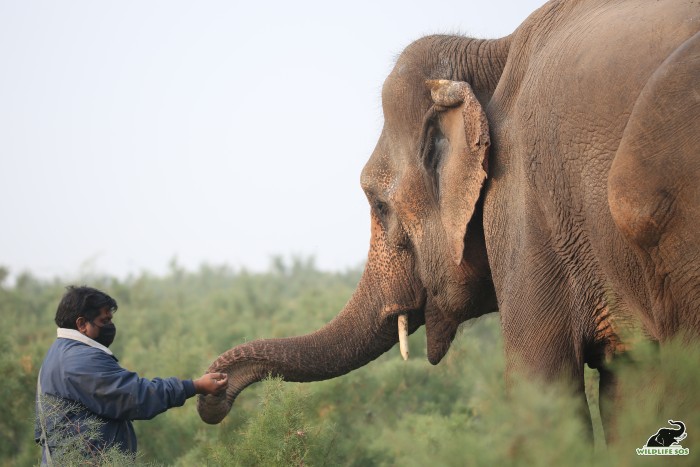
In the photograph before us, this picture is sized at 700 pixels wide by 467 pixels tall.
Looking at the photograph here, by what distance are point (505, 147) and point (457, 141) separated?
344 millimetres

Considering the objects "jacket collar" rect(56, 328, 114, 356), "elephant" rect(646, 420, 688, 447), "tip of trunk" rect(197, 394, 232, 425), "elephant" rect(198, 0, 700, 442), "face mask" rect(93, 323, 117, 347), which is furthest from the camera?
"tip of trunk" rect(197, 394, 232, 425)

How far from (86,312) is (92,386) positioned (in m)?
0.43

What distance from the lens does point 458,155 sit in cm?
568

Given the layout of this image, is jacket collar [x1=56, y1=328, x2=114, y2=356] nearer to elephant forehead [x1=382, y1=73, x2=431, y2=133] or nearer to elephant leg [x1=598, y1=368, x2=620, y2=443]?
elephant forehead [x1=382, y1=73, x2=431, y2=133]

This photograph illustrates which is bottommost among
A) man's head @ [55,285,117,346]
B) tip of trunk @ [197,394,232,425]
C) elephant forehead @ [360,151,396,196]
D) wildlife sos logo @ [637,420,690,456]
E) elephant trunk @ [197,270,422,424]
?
wildlife sos logo @ [637,420,690,456]

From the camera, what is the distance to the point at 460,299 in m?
6.24

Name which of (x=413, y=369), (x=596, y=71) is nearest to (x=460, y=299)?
(x=596, y=71)

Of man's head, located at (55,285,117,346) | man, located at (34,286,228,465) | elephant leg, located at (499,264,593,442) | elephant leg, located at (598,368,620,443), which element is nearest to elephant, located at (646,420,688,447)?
elephant leg, located at (499,264,593,442)

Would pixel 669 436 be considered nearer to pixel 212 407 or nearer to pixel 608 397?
pixel 608 397

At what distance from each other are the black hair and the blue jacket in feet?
0.26

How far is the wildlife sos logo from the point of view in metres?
3.39

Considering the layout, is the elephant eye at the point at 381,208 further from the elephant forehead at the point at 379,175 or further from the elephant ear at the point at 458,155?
the elephant ear at the point at 458,155

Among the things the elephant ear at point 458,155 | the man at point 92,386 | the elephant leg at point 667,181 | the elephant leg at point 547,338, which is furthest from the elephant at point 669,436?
the man at point 92,386

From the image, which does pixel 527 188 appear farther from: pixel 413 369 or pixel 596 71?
pixel 413 369
